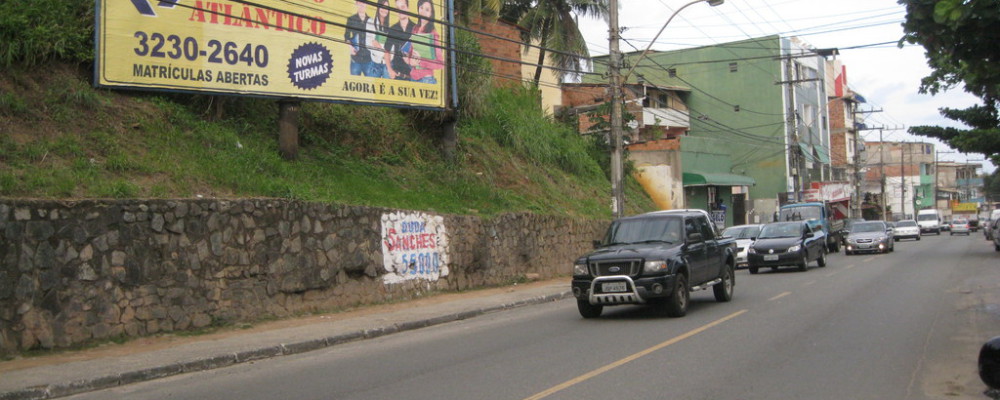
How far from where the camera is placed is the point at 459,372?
9.21m

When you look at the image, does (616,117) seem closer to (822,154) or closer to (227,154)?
(227,154)

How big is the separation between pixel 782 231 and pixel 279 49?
1672cm

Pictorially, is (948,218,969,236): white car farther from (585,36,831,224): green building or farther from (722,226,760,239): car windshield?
(722,226,760,239): car windshield

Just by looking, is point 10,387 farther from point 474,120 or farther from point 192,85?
point 474,120

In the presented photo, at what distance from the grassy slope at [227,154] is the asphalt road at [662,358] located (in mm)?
4571

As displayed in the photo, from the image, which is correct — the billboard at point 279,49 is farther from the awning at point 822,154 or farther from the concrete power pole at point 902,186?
the concrete power pole at point 902,186

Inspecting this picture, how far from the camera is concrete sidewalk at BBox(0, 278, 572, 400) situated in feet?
29.8

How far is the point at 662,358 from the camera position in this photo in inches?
374

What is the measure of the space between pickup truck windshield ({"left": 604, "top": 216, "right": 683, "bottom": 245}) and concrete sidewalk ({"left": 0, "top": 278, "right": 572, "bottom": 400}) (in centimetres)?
319

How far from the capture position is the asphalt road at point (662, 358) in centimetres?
791

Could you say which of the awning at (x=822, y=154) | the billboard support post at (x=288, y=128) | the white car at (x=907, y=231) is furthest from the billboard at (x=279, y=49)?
the awning at (x=822, y=154)

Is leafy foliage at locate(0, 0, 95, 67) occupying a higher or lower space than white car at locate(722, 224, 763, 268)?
higher

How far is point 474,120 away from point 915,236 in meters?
37.5

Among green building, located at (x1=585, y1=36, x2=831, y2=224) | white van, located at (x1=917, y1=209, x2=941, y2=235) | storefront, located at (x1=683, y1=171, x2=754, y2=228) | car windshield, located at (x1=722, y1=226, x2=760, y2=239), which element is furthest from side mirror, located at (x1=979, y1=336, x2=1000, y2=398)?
white van, located at (x1=917, y1=209, x2=941, y2=235)
